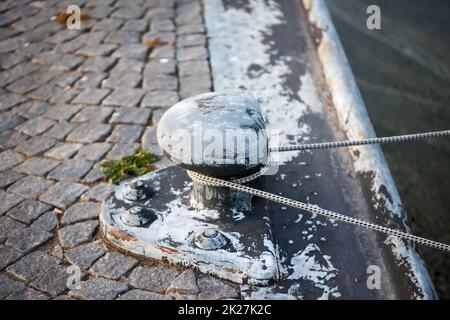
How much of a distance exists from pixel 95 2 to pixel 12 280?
12.7ft

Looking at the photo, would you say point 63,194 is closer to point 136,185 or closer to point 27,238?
point 27,238

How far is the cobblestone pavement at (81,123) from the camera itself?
255cm

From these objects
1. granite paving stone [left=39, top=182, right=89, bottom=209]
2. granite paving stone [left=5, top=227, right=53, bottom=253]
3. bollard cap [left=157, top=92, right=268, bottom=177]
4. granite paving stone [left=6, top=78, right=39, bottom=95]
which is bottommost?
granite paving stone [left=5, top=227, right=53, bottom=253]

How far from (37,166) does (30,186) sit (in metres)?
0.22

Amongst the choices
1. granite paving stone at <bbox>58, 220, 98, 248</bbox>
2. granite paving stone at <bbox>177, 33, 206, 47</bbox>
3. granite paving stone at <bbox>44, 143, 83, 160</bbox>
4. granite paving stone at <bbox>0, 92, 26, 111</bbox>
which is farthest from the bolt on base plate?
granite paving stone at <bbox>177, 33, 206, 47</bbox>

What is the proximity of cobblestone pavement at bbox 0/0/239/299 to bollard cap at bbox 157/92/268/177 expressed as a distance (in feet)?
2.05

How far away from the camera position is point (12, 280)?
2.58 meters

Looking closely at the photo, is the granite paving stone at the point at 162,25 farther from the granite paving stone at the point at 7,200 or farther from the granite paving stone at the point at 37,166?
the granite paving stone at the point at 7,200

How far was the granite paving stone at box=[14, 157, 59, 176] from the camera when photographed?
132 inches

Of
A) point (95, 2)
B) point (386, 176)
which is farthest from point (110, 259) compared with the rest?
point (95, 2)

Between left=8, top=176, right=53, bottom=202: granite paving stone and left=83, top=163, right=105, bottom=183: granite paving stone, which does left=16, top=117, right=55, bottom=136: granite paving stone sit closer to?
left=8, top=176, right=53, bottom=202: granite paving stone

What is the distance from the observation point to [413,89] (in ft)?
19.9

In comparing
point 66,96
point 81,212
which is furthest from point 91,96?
point 81,212

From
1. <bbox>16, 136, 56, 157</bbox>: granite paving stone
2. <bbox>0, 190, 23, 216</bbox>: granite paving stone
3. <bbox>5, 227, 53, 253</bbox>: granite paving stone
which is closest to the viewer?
<bbox>5, 227, 53, 253</bbox>: granite paving stone
